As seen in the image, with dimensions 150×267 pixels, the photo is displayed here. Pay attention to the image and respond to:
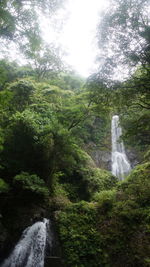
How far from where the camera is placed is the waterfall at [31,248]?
4988mm

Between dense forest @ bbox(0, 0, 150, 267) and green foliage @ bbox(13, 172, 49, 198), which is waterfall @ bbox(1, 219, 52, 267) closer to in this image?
dense forest @ bbox(0, 0, 150, 267)

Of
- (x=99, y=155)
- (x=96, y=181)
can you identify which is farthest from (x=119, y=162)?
(x=96, y=181)

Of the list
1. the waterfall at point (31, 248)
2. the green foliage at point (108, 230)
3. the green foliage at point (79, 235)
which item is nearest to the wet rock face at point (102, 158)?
the green foliage at point (108, 230)

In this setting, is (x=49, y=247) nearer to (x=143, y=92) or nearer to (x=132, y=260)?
(x=132, y=260)

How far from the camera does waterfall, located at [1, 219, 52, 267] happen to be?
499 centimetres

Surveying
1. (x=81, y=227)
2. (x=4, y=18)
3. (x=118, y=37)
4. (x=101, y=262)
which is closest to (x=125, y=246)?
(x=101, y=262)

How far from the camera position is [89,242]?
5762 mm

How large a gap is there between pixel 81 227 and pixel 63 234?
705 mm

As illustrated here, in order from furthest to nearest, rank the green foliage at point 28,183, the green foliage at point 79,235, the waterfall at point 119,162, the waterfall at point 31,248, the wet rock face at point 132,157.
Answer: the wet rock face at point 132,157
the waterfall at point 119,162
the green foliage at point 28,183
the green foliage at point 79,235
the waterfall at point 31,248

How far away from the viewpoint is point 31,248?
5.34 m

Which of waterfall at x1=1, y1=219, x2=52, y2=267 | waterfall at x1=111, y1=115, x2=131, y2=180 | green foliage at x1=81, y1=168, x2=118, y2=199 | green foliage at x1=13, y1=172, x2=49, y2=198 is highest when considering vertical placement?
waterfall at x1=111, y1=115, x2=131, y2=180

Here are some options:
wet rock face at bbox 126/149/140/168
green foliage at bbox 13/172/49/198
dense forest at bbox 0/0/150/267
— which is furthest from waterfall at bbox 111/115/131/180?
green foliage at bbox 13/172/49/198

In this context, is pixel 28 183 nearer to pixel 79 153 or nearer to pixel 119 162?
pixel 79 153

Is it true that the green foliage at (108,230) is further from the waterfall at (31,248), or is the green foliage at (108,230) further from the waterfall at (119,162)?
the waterfall at (119,162)
